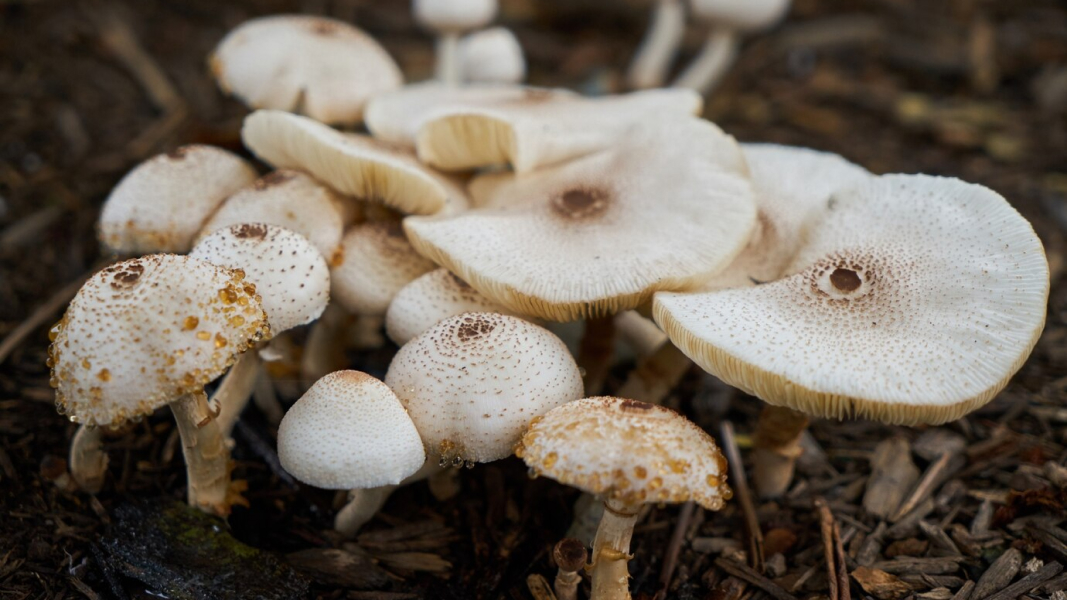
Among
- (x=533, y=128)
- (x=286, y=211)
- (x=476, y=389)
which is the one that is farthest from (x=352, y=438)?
(x=533, y=128)

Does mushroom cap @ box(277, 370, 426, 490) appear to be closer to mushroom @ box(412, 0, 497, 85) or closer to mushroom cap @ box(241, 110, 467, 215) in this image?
mushroom cap @ box(241, 110, 467, 215)

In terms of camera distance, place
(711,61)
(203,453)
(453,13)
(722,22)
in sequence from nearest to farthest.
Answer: (203,453) < (453,13) < (722,22) < (711,61)

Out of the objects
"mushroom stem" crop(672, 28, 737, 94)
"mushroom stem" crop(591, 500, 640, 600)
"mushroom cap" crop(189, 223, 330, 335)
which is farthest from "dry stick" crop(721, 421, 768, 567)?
"mushroom stem" crop(672, 28, 737, 94)

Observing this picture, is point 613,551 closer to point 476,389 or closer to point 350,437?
point 476,389

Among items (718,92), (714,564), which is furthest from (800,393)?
(718,92)

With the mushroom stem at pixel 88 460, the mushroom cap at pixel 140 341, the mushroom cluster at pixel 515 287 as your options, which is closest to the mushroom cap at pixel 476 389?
the mushroom cluster at pixel 515 287

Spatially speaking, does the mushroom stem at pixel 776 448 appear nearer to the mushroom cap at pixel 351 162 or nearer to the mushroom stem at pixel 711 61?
the mushroom cap at pixel 351 162
